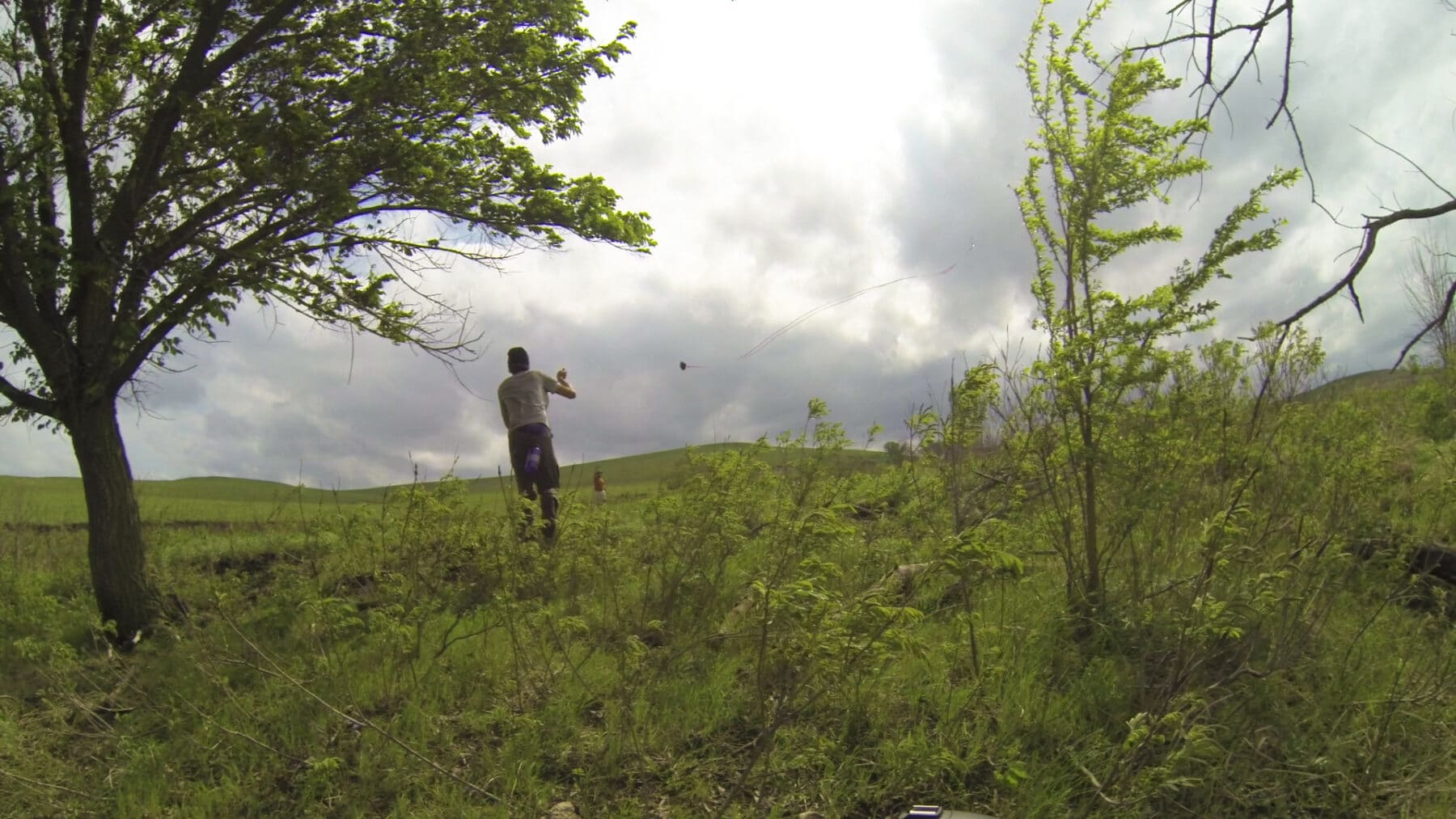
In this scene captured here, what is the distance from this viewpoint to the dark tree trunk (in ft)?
19.8

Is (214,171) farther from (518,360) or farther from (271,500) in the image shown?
(271,500)

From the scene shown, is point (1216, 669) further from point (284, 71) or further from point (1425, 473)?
point (284, 71)

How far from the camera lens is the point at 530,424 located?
6.94 metres

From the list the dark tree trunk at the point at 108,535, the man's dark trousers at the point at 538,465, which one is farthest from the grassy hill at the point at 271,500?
the dark tree trunk at the point at 108,535

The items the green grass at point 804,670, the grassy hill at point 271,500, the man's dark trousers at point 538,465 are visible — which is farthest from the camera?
the man's dark trousers at point 538,465

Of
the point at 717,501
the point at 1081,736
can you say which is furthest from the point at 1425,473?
the point at 717,501

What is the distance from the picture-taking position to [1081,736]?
3.75m

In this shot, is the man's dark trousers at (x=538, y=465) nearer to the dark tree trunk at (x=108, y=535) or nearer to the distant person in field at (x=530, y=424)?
the distant person in field at (x=530, y=424)

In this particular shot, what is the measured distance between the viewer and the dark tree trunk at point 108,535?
6027mm

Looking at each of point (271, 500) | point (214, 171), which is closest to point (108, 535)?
point (214, 171)

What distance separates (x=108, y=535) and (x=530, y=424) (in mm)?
3286

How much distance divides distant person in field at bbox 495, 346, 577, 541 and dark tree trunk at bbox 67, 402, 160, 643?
2.97m

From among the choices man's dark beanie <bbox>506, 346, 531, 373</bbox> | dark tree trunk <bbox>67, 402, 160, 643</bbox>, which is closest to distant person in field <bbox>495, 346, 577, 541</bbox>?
man's dark beanie <bbox>506, 346, 531, 373</bbox>

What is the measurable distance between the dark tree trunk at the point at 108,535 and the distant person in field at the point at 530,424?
2.97 meters
